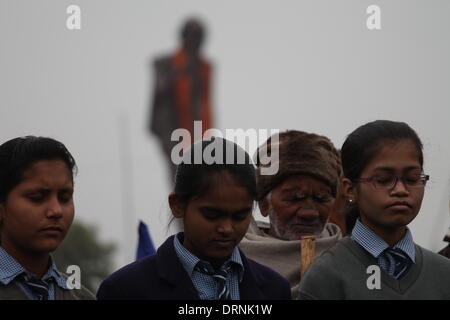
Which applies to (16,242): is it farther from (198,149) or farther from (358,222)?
(358,222)

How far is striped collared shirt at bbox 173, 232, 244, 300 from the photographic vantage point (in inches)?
194

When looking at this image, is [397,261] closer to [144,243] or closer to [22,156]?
[22,156]

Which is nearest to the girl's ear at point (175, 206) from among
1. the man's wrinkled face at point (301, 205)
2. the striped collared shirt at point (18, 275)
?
the striped collared shirt at point (18, 275)

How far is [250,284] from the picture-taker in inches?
196

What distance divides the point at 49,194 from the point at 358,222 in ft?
4.38

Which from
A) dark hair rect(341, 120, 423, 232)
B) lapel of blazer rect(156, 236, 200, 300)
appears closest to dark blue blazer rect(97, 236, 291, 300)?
lapel of blazer rect(156, 236, 200, 300)

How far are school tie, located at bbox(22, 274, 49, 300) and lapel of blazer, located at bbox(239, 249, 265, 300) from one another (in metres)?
0.80

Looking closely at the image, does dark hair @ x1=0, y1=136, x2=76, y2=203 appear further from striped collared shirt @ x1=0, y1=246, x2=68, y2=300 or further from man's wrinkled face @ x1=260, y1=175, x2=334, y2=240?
man's wrinkled face @ x1=260, y1=175, x2=334, y2=240

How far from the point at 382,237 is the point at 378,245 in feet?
0.19

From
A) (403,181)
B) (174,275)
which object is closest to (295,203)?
(403,181)

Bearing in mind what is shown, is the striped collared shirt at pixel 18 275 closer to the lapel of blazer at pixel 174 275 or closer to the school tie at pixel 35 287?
the school tie at pixel 35 287
